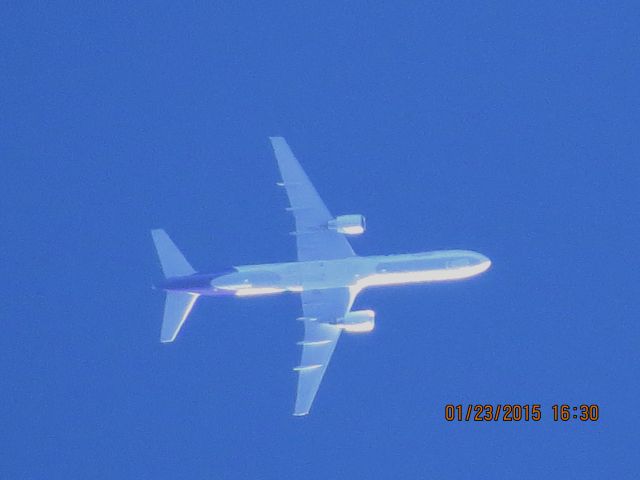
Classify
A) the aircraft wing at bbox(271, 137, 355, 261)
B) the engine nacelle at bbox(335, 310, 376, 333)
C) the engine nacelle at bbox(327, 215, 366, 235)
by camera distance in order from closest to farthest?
1. the engine nacelle at bbox(327, 215, 366, 235)
2. the engine nacelle at bbox(335, 310, 376, 333)
3. the aircraft wing at bbox(271, 137, 355, 261)

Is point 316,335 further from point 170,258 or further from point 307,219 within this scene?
point 170,258

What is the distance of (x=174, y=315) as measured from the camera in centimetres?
4431

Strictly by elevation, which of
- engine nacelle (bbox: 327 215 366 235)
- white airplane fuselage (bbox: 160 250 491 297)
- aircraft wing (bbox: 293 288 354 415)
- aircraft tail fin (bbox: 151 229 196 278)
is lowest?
aircraft wing (bbox: 293 288 354 415)

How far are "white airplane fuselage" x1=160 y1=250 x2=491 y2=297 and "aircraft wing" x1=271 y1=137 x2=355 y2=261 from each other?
0.36m

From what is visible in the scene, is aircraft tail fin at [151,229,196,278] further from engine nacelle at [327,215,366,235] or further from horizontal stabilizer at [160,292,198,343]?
engine nacelle at [327,215,366,235]

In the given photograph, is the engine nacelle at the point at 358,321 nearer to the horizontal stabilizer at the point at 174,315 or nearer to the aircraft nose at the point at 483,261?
the aircraft nose at the point at 483,261

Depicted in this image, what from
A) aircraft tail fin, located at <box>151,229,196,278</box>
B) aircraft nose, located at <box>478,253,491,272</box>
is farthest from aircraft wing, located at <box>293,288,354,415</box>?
aircraft nose, located at <box>478,253,491,272</box>

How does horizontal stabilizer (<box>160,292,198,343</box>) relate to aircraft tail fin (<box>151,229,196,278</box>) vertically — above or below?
below

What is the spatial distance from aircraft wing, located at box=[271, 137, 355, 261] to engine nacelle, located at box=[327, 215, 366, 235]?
0.84 meters

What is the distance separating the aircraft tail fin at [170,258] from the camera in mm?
44562

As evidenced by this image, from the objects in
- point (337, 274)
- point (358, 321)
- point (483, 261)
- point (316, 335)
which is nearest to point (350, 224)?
point (337, 274)

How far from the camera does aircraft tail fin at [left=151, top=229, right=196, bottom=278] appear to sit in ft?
146

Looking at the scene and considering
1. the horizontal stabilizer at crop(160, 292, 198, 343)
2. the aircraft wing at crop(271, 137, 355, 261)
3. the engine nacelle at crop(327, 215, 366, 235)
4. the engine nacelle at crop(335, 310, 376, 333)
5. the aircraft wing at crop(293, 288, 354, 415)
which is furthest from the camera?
the horizontal stabilizer at crop(160, 292, 198, 343)

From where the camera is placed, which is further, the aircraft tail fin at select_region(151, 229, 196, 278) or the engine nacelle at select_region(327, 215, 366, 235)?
the aircraft tail fin at select_region(151, 229, 196, 278)
